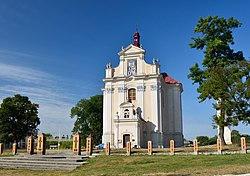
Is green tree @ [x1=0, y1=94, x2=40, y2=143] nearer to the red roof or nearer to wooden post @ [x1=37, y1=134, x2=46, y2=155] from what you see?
the red roof

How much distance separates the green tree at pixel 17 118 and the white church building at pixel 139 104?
11.9m

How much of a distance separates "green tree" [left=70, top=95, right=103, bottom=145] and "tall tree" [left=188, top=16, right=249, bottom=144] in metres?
23.7

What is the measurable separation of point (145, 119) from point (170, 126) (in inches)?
203

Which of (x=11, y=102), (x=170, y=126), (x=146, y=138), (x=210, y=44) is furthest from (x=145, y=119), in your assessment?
(x=11, y=102)

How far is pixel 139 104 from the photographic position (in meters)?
38.5

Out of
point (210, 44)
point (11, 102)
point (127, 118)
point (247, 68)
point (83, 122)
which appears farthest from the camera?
point (83, 122)

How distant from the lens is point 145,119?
125 ft

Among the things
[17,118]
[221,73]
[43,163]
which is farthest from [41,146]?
[17,118]

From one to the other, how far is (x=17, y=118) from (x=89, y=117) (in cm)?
1371

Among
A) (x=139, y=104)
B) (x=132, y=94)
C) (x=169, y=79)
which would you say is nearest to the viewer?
(x=139, y=104)

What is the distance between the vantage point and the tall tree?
85.7 ft

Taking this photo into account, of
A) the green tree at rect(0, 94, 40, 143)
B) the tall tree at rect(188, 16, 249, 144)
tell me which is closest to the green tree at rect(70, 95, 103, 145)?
the green tree at rect(0, 94, 40, 143)

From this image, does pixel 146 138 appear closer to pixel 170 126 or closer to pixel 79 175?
pixel 170 126

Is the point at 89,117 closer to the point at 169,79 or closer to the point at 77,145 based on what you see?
the point at 169,79
